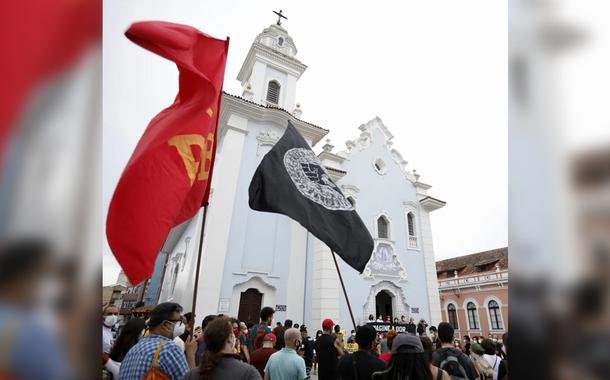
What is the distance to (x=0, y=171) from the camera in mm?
573

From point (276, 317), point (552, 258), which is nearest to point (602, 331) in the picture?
point (552, 258)

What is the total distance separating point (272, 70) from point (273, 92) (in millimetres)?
1310

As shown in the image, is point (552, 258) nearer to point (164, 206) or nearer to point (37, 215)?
point (37, 215)

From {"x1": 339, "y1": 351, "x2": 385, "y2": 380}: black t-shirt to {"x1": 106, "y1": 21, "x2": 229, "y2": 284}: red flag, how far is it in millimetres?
2209

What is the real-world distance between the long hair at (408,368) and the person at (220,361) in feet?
3.65

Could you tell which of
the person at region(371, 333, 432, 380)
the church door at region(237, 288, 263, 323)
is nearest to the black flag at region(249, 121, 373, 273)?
the person at region(371, 333, 432, 380)

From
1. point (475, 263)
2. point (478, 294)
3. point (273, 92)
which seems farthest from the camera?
point (475, 263)

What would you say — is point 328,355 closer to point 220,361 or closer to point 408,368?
point 408,368

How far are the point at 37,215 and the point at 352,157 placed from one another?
1671cm

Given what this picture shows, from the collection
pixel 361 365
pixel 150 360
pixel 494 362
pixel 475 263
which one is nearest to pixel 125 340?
pixel 150 360

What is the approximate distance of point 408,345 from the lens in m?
2.69

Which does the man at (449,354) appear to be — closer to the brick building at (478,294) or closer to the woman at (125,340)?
the woman at (125,340)

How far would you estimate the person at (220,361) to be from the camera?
2410mm

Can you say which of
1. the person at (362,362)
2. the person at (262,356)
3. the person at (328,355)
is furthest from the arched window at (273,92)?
the person at (362,362)
